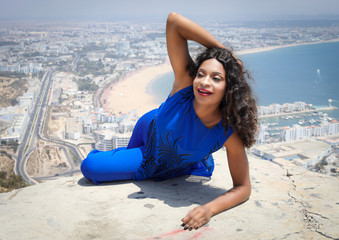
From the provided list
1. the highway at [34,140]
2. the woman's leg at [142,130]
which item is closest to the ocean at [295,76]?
the highway at [34,140]

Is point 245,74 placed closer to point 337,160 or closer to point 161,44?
point 337,160

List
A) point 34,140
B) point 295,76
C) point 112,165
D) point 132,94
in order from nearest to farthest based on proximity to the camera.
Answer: point 112,165 < point 34,140 < point 132,94 < point 295,76

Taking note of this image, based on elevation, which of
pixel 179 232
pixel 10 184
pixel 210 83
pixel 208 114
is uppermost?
pixel 210 83

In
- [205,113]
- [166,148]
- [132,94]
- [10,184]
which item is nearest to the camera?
[205,113]

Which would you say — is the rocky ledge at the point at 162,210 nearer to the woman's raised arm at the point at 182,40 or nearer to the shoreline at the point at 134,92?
the woman's raised arm at the point at 182,40

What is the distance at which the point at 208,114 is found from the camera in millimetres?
1188

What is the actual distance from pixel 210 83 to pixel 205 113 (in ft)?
0.37

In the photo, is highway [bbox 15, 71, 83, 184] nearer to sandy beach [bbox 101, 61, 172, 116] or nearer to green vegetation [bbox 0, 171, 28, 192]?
green vegetation [bbox 0, 171, 28, 192]

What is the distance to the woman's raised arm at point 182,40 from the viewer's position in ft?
3.87

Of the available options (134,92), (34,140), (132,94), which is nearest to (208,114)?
(34,140)

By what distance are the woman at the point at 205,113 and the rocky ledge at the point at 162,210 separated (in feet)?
0.26

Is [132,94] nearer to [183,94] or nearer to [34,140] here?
[34,140]

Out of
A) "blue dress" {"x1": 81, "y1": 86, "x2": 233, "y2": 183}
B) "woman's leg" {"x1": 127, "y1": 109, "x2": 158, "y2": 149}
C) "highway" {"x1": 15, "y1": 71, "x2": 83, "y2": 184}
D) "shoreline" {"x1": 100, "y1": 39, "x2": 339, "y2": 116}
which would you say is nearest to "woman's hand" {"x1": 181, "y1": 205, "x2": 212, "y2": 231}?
"blue dress" {"x1": 81, "y1": 86, "x2": 233, "y2": 183}

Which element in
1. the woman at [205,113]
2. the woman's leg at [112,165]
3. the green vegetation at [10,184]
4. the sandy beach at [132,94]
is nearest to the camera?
the woman at [205,113]
